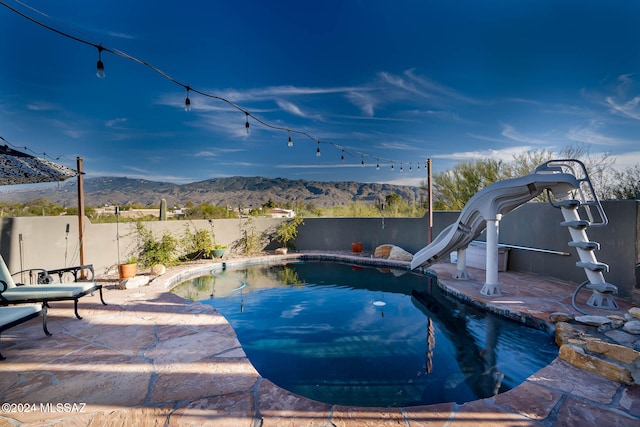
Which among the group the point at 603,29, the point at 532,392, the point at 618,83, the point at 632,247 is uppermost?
the point at 603,29

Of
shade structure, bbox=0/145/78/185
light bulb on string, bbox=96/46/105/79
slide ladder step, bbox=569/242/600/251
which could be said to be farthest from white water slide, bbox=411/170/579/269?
shade structure, bbox=0/145/78/185

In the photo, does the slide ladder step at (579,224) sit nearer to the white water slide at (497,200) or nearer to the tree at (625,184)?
the white water slide at (497,200)

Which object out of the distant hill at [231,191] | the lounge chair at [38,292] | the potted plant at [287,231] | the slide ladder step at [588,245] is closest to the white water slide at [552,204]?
the slide ladder step at [588,245]

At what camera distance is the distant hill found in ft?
90.3

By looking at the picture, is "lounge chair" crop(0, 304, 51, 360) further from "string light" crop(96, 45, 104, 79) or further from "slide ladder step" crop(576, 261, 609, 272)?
"slide ladder step" crop(576, 261, 609, 272)

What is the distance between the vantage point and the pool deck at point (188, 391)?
209 cm

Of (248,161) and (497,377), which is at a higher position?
(248,161)

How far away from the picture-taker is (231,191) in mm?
34906

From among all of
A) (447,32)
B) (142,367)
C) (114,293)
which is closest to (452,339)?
(142,367)

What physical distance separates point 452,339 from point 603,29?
991cm

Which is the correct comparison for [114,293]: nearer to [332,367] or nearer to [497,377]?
[332,367]

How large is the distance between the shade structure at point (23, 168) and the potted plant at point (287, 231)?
7482mm

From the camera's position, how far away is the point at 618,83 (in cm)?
876

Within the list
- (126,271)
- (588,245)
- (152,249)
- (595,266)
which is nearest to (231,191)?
(152,249)
